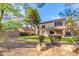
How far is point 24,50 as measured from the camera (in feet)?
7.95

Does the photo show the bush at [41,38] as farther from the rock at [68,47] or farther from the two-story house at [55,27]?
the rock at [68,47]

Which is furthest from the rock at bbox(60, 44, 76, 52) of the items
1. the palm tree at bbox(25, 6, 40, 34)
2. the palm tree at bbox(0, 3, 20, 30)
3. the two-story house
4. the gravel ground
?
the palm tree at bbox(0, 3, 20, 30)

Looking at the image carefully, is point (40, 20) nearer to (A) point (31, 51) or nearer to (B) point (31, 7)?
(B) point (31, 7)

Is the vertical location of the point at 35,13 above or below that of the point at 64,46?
above

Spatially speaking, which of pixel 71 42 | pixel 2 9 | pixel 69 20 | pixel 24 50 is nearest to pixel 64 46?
pixel 71 42

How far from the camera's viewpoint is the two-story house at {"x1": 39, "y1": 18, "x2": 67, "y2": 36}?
7.98 ft

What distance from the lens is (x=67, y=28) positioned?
245 cm

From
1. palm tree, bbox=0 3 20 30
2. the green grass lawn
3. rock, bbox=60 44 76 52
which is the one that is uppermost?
palm tree, bbox=0 3 20 30

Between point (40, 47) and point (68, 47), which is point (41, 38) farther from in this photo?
point (68, 47)

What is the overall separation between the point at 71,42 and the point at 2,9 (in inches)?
33.9

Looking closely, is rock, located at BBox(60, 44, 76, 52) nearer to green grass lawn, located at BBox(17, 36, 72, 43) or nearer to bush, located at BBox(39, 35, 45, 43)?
green grass lawn, located at BBox(17, 36, 72, 43)

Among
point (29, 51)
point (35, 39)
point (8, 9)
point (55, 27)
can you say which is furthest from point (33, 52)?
point (8, 9)

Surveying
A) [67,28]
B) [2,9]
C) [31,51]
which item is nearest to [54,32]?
[67,28]

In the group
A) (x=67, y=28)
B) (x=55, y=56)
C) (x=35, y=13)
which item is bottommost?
(x=55, y=56)
